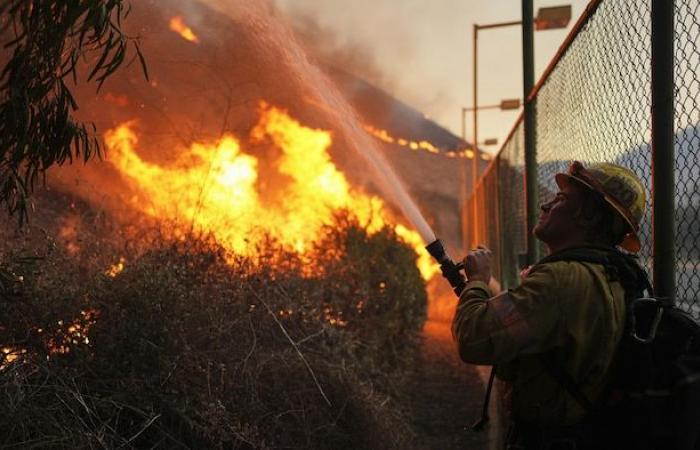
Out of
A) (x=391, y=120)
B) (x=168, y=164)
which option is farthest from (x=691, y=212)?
(x=391, y=120)

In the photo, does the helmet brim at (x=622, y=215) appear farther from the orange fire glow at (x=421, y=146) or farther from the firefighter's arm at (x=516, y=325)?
the orange fire glow at (x=421, y=146)

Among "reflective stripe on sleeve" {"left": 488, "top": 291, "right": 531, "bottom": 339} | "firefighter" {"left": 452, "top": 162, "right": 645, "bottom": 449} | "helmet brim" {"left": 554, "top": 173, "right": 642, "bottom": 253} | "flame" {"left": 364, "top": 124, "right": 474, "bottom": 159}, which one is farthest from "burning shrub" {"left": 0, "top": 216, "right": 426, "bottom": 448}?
"flame" {"left": 364, "top": 124, "right": 474, "bottom": 159}

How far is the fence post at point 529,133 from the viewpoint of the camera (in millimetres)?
4770

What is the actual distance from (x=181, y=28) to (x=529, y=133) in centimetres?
553

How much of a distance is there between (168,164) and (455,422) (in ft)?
16.2

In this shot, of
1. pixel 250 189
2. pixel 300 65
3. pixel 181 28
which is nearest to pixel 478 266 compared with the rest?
pixel 300 65

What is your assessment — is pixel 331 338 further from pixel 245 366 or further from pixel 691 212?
pixel 691 212

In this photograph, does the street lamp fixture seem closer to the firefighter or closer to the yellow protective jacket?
the firefighter

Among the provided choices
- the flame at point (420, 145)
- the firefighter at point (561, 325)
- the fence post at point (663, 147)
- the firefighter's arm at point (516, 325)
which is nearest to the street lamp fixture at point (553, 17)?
the fence post at point (663, 147)

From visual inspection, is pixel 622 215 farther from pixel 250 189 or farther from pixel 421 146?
pixel 421 146

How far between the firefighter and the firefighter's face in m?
0.01

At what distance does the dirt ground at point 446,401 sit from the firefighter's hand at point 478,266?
3.34 meters

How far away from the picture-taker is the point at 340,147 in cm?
1191

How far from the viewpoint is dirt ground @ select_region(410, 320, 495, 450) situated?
556cm
